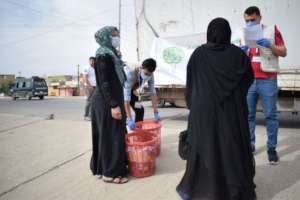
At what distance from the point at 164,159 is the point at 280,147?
1.80 metres

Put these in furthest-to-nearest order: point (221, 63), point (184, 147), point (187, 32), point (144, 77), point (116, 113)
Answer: point (187, 32), point (144, 77), point (116, 113), point (184, 147), point (221, 63)

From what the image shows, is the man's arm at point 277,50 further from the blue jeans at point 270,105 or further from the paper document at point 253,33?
the blue jeans at point 270,105

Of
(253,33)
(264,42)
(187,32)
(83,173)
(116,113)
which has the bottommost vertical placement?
(83,173)

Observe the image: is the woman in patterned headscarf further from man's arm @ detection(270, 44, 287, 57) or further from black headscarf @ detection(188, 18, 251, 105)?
man's arm @ detection(270, 44, 287, 57)

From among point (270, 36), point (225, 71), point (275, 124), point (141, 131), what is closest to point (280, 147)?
point (275, 124)

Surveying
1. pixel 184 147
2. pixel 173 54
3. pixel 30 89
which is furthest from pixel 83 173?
pixel 30 89

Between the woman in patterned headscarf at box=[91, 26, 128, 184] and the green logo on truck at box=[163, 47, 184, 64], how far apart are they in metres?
3.56

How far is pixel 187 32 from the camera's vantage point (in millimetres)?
6219

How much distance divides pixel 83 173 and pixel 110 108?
98 centimetres

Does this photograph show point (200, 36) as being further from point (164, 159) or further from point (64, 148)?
point (64, 148)

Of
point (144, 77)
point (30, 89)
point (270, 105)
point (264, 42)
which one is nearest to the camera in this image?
point (264, 42)

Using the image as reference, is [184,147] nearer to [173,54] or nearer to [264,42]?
[264,42]

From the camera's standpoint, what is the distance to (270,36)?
11.1 feet

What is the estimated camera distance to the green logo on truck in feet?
21.4
